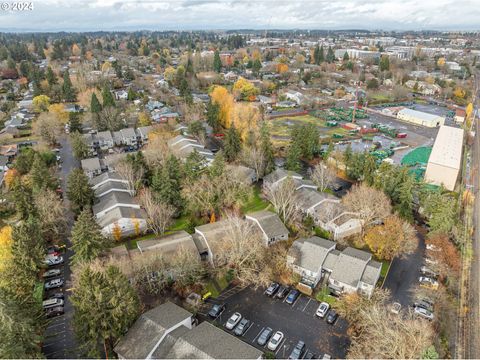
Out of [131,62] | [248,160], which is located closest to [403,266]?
[248,160]

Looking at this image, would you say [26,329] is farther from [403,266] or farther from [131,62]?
[131,62]

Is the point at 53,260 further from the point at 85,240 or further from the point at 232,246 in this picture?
the point at 232,246

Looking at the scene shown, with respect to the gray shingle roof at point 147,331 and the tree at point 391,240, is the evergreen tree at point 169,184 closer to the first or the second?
the gray shingle roof at point 147,331

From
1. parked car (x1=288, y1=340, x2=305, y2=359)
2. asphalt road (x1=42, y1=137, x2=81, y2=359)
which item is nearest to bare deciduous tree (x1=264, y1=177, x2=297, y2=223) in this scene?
parked car (x1=288, y1=340, x2=305, y2=359)

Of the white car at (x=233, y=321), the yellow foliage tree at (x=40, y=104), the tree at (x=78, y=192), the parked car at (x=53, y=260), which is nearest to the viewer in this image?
the white car at (x=233, y=321)

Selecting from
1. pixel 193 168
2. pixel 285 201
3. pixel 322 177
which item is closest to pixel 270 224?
pixel 285 201

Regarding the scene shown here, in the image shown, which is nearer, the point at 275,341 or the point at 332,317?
the point at 275,341

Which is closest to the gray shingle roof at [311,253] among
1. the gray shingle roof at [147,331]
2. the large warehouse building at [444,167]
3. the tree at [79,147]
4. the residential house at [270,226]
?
the residential house at [270,226]
